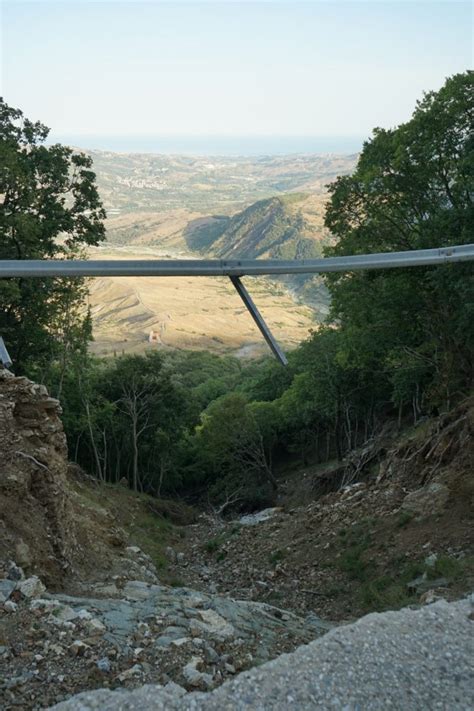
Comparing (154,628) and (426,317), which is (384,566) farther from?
(426,317)

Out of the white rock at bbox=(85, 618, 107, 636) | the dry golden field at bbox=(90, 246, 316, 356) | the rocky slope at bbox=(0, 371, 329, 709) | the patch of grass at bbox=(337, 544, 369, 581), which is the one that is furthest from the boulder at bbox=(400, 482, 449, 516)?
the dry golden field at bbox=(90, 246, 316, 356)

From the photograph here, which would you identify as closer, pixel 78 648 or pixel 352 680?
pixel 352 680

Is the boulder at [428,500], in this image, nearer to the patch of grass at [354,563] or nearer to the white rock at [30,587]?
the patch of grass at [354,563]

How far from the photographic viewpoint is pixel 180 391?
33312mm

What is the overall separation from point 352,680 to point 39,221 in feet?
60.3

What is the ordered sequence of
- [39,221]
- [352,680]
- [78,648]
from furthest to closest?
[39,221], [78,648], [352,680]

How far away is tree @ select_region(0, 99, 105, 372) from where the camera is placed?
1969 cm

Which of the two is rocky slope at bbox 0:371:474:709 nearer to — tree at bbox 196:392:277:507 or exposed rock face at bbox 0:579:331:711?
exposed rock face at bbox 0:579:331:711

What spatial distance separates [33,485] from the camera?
11.0m

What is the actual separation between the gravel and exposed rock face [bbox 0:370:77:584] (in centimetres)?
408

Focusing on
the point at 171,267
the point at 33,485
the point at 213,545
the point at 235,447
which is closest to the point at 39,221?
the point at 213,545

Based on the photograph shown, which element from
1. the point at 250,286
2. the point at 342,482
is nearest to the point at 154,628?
the point at 342,482

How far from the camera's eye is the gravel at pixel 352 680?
5953mm

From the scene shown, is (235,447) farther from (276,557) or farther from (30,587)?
(30,587)
